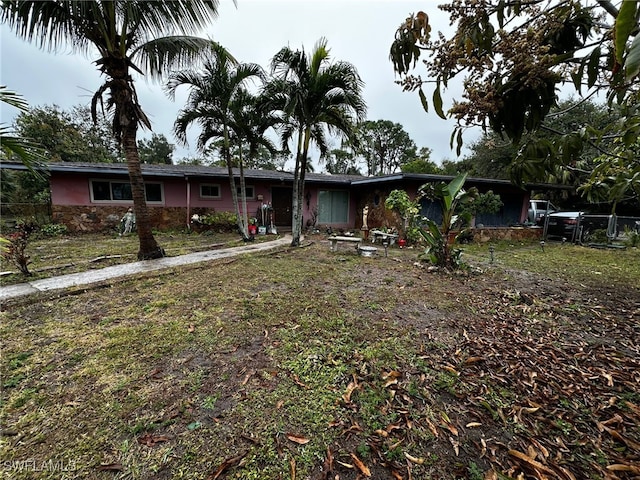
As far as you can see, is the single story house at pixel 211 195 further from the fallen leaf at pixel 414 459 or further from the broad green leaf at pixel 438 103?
the fallen leaf at pixel 414 459

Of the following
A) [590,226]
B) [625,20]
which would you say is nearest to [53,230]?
[625,20]

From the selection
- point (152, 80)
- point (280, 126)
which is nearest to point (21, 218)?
point (152, 80)

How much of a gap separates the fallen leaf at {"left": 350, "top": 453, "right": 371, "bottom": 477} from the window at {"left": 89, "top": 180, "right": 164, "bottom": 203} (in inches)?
469

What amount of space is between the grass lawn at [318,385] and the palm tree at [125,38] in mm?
3717

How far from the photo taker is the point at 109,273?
5359 mm

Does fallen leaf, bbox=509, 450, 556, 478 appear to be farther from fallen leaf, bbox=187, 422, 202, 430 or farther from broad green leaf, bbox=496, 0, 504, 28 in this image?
broad green leaf, bbox=496, 0, 504, 28

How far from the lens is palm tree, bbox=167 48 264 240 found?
25.5ft

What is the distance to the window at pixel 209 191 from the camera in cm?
1226

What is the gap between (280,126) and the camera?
856 cm

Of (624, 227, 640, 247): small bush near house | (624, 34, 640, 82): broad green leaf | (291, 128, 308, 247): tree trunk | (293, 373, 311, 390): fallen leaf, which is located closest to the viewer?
(624, 34, 640, 82): broad green leaf

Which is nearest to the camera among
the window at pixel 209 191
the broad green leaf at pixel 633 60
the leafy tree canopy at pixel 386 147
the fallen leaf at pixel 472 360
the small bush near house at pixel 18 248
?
the broad green leaf at pixel 633 60

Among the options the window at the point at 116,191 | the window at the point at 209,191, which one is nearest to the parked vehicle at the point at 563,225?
the window at the point at 209,191

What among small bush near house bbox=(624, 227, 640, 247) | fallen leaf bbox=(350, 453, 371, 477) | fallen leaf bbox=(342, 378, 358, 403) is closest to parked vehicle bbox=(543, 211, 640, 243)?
small bush near house bbox=(624, 227, 640, 247)

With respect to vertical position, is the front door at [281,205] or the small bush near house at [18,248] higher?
the front door at [281,205]
